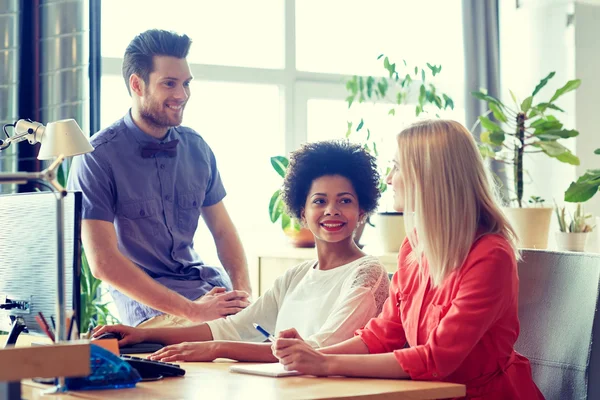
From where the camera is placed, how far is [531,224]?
3998mm

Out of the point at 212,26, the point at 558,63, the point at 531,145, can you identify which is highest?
the point at 212,26

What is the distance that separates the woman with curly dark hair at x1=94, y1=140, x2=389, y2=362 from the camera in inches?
87.1

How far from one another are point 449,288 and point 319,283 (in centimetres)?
53

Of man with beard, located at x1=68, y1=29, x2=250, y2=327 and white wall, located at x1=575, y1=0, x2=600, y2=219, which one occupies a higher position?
white wall, located at x1=575, y1=0, x2=600, y2=219

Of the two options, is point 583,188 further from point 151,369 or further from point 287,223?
point 151,369

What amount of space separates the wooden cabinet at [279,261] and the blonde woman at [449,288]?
1.94 m

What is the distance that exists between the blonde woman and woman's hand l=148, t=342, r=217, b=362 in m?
0.31

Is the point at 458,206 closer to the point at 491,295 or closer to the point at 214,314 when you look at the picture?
the point at 491,295

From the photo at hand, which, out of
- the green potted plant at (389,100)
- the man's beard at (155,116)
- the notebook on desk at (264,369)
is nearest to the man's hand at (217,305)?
the man's beard at (155,116)

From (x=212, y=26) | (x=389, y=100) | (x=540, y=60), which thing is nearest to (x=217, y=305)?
(x=212, y=26)

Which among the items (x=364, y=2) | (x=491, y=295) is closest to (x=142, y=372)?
(x=491, y=295)

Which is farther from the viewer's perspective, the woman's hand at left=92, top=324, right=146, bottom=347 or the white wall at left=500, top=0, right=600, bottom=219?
the white wall at left=500, top=0, right=600, bottom=219

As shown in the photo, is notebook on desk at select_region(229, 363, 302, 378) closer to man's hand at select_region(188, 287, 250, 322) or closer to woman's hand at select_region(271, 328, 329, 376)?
woman's hand at select_region(271, 328, 329, 376)

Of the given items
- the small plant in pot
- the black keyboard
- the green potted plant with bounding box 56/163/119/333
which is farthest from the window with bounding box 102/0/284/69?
the black keyboard
